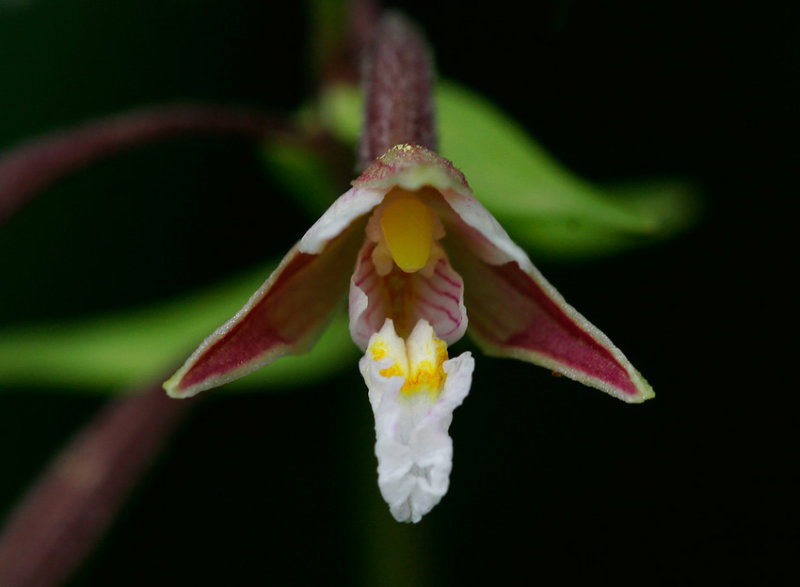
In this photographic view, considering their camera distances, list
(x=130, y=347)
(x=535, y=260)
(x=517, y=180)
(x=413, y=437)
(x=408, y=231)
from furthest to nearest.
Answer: (x=130, y=347) → (x=535, y=260) → (x=517, y=180) → (x=408, y=231) → (x=413, y=437)

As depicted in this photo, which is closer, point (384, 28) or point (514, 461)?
point (384, 28)

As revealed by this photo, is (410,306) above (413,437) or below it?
above

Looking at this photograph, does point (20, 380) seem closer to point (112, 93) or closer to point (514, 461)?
point (112, 93)

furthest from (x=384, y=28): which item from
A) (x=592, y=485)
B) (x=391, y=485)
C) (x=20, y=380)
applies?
(x=20, y=380)

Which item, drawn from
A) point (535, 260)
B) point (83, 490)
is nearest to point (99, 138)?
point (83, 490)

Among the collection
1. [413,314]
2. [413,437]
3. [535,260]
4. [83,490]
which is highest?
[535,260]

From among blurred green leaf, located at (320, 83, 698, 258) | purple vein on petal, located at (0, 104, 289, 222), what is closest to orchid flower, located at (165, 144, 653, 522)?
blurred green leaf, located at (320, 83, 698, 258)

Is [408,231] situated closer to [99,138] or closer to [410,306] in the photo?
[410,306]
